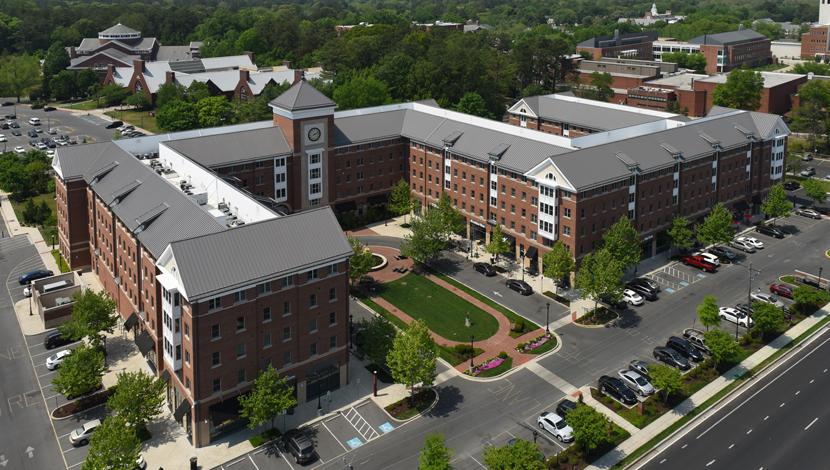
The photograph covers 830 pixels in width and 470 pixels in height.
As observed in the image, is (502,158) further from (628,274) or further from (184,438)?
(184,438)

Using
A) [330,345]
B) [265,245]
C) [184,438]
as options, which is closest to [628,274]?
[330,345]

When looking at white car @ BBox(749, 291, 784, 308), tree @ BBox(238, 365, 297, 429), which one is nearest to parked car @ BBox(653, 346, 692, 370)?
white car @ BBox(749, 291, 784, 308)

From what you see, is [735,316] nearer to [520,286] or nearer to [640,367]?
[640,367]

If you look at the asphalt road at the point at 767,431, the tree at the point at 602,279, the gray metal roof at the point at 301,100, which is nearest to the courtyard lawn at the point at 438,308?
the tree at the point at 602,279

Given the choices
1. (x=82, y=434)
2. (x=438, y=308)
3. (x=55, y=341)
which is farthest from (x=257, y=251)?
(x=55, y=341)

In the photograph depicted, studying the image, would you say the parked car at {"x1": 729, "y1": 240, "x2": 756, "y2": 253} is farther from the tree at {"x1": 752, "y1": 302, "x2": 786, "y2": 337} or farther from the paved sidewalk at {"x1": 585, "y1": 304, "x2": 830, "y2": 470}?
the tree at {"x1": 752, "y1": 302, "x2": 786, "y2": 337}
